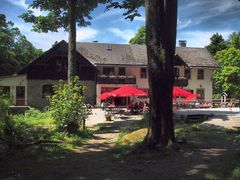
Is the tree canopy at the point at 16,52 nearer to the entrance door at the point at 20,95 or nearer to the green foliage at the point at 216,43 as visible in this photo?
the entrance door at the point at 20,95

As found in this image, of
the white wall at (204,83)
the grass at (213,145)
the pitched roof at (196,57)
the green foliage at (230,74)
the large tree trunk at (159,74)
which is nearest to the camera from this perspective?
the grass at (213,145)

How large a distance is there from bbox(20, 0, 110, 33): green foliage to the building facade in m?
15.5

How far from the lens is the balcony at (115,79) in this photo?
4372cm

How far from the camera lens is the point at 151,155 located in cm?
940

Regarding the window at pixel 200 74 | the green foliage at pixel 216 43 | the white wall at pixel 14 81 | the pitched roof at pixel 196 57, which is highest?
the green foliage at pixel 216 43

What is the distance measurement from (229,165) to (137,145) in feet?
11.0

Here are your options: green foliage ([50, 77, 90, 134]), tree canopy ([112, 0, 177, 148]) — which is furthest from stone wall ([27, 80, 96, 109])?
tree canopy ([112, 0, 177, 148])

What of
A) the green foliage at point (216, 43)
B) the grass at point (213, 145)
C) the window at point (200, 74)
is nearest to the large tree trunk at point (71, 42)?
the grass at point (213, 145)

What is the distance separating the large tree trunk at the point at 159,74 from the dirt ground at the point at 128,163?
0.60 metres

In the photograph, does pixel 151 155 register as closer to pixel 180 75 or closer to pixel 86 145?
pixel 86 145

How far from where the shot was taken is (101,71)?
44.8m

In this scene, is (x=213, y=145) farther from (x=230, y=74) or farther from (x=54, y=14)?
(x=230, y=74)

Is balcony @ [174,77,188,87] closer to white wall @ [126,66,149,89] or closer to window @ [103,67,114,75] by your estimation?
white wall @ [126,66,149,89]

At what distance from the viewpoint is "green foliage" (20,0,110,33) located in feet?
66.7
